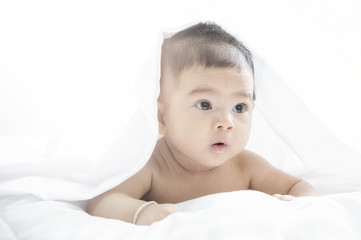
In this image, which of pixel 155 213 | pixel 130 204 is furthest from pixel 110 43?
pixel 155 213

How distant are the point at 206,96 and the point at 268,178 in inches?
13.6

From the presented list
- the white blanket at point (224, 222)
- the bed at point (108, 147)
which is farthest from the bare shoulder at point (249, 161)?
the white blanket at point (224, 222)

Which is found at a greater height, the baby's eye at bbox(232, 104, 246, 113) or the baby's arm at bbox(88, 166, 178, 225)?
the baby's eye at bbox(232, 104, 246, 113)

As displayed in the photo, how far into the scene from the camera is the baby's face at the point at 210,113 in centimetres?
124

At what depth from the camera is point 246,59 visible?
135 centimetres

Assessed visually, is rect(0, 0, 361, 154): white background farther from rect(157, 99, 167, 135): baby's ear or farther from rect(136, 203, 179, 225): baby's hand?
rect(136, 203, 179, 225): baby's hand

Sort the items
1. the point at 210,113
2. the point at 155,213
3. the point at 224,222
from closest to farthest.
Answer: the point at 224,222 → the point at 155,213 → the point at 210,113

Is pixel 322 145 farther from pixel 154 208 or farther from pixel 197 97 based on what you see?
pixel 154 208

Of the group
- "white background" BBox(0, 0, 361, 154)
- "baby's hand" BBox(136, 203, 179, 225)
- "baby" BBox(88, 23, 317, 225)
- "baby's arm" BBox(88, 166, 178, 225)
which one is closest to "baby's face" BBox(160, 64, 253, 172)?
"baby" BBox(88, 23, 317, 225)

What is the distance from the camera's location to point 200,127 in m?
1.24

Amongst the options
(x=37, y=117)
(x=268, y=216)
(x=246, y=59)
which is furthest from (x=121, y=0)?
(x=268, y=216)

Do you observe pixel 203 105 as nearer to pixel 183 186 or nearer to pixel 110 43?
pixel 183 186

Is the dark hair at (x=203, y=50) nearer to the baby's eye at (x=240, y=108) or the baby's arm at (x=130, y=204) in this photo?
the baby's eye at (x=240, y=108)

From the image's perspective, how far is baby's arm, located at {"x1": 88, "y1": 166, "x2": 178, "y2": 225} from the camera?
1.01 m
